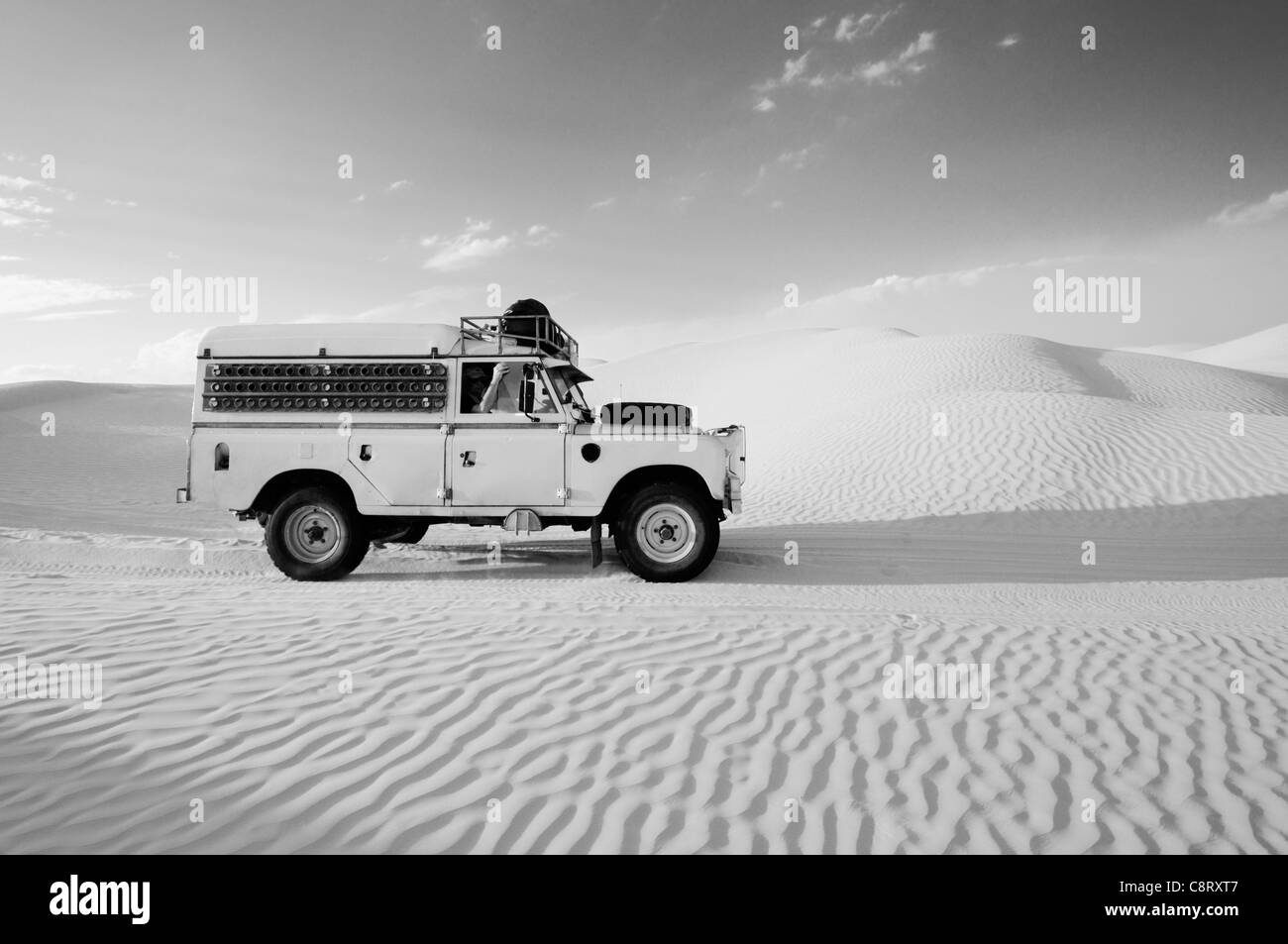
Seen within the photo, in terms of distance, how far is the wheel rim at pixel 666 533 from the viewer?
294 inches

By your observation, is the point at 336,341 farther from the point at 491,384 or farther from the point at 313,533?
the point at 313,533

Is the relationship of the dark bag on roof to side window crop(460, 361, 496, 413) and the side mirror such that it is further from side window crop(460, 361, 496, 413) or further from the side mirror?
side window crop(460, 361, 496, 413)

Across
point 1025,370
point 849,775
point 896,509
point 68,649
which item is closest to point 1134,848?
point 849,775

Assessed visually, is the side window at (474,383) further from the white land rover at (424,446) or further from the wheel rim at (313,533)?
the wheel rim at (313,533)

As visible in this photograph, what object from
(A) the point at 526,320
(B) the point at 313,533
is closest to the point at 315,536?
(B) the point at 313,533

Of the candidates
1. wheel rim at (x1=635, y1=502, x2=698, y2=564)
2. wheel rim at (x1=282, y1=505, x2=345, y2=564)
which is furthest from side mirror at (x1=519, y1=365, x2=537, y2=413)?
wheel rim at (x1=282, y1=505, x2=345, y2=564)

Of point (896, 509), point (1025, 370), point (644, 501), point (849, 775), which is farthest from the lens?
point (1025, 370)

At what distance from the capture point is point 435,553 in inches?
369

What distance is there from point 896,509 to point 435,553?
815 cm

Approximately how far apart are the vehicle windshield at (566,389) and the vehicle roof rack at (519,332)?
0.23 metres

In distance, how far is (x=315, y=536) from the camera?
7641mm

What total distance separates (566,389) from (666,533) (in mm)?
2011
